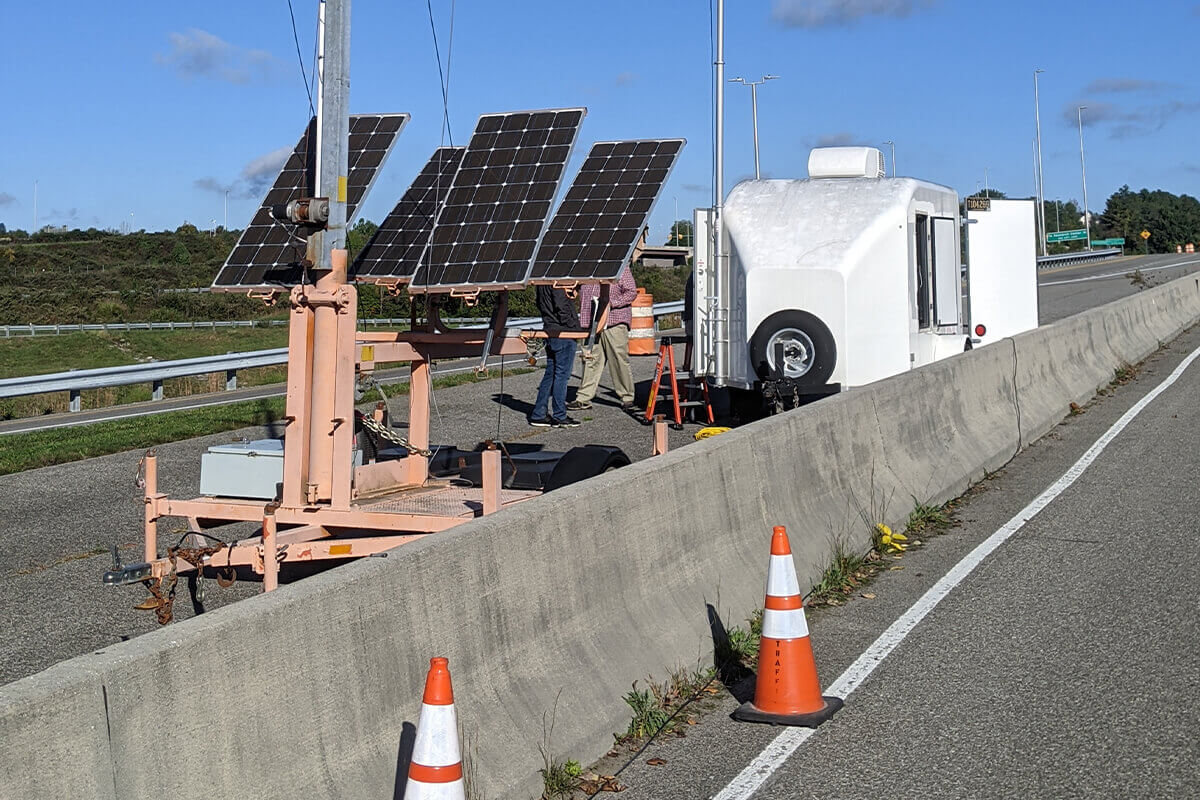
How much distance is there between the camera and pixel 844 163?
16.3m

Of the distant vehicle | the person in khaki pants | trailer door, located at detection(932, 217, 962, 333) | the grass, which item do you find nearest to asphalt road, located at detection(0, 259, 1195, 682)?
the person in khaki pants

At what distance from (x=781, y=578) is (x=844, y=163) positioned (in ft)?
36.0

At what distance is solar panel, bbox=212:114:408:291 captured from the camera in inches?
349

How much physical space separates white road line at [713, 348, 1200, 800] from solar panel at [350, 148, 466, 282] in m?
4.55

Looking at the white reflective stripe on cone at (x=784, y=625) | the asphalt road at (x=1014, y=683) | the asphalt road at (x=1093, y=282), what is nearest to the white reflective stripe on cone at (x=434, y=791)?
the asphalt road at (x=1014, y=683)

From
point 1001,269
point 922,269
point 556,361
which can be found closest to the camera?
point 922,269

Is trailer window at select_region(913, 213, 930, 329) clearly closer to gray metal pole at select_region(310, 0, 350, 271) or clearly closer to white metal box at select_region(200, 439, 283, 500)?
gray metal pole at select_region(310, 0, 350, 271)

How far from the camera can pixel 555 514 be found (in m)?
5.80

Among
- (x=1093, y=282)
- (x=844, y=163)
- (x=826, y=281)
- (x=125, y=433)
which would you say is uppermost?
(x=1093, y=282)

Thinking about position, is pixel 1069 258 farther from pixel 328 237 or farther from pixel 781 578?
pixel 781 578

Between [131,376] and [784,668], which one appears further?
[131,376]

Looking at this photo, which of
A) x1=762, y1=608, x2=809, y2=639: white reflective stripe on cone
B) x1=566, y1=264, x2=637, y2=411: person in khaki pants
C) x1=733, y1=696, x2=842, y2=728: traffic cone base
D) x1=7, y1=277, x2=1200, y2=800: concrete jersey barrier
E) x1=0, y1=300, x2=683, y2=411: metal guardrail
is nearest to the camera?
x1=7, y1=277, x2=1200, y2=800: concrete jersey barrier

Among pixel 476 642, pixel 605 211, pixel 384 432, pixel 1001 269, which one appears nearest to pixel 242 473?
pixel 384 432

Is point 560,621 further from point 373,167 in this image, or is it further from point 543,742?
point 373,167
